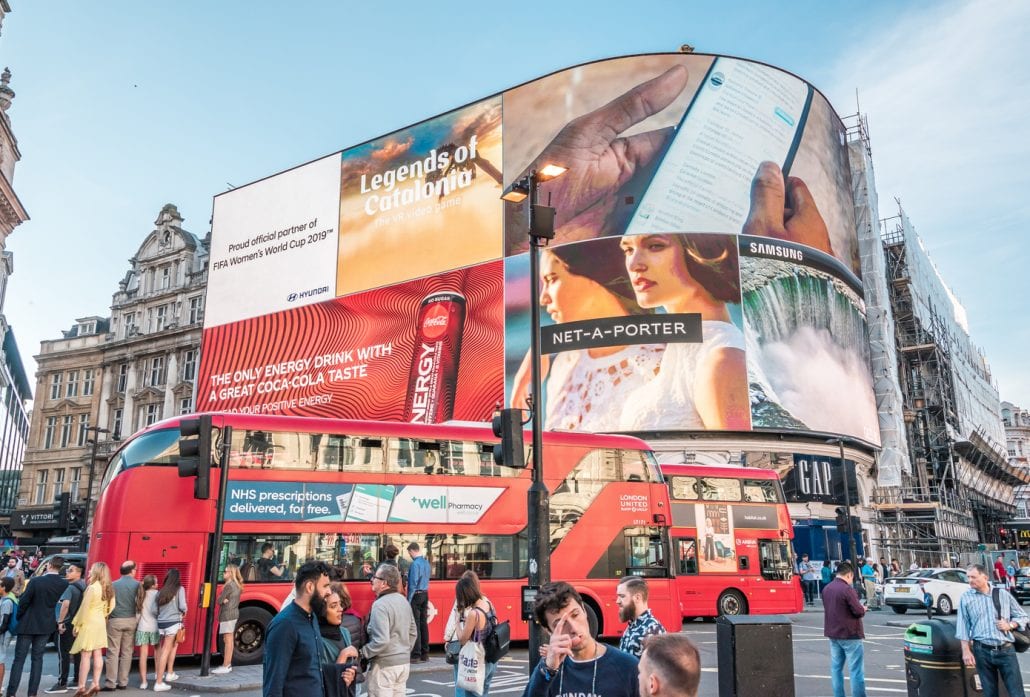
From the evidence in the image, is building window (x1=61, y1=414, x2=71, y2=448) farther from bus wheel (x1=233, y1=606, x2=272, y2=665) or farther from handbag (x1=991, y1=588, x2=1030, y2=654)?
handbag (x1=991, y1=588, x2=1030, y2=654)

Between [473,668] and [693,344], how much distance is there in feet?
103

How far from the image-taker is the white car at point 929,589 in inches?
964

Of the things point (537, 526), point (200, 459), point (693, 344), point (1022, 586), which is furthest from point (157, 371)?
point (537, 526)

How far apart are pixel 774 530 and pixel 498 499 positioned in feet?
34.6

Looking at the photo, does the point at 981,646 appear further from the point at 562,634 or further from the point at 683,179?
the point at 683,179

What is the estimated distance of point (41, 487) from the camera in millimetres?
57906

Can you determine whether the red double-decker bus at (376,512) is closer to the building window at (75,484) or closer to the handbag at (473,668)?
the handbag at (473,668)

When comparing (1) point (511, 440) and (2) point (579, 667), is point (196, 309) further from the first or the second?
(2) point (579, 667)

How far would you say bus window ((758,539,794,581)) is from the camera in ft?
74.8

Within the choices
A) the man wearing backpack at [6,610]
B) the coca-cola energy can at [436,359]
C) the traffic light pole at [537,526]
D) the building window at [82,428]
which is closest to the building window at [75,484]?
the building window at [82,428]

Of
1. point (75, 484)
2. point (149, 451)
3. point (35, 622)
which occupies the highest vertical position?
point (75, 484)

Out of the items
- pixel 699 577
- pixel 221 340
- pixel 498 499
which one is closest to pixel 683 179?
pixel 699 577

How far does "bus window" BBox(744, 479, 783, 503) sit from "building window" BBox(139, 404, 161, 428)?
147ft

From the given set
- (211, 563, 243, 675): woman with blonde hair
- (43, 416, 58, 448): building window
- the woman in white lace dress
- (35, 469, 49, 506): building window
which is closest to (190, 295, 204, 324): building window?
(43, 416, 58, 448): building window
